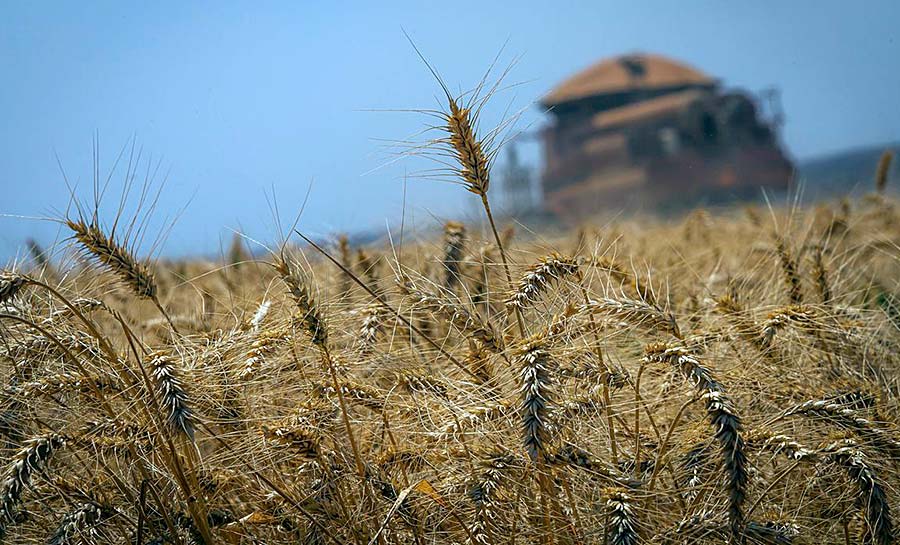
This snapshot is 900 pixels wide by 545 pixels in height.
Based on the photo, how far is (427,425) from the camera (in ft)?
8.29

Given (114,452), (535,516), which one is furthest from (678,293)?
(114,452)

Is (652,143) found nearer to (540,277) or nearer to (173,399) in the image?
(540,277)

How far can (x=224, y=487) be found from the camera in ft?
8.54

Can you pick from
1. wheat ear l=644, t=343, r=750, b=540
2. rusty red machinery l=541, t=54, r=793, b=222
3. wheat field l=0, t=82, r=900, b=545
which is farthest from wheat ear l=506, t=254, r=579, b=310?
rusty red machinery l=541, t=54, r=793, b=222

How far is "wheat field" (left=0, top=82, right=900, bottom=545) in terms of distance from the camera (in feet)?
7.30

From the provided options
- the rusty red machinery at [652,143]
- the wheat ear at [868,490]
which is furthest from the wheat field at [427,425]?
the rusty red machinery at [652,143]

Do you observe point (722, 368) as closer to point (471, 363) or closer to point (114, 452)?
point (471, 363)

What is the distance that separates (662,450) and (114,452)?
1.53m

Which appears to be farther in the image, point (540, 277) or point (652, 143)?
point (652, 143)

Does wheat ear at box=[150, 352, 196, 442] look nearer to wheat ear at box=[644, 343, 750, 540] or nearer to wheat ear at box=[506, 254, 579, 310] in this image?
wheat ear at box=[506, 254, 579, 310]

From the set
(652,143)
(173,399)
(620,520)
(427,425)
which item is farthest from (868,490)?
(652,143)

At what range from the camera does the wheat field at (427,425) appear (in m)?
2.23

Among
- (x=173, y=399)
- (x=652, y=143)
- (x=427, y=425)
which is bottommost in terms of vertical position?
(x=652, y=143)

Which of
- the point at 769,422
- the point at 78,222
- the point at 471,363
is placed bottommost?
the point at 769,422
